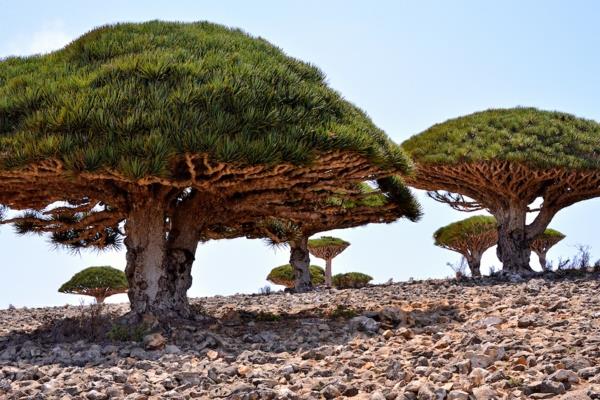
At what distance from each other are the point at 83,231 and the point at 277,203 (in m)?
3.58

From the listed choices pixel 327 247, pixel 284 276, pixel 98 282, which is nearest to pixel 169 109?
pixel 98 282

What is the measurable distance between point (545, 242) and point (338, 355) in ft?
81.2

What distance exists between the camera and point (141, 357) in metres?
7.06

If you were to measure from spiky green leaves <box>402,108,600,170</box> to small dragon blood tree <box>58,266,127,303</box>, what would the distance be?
13.5 m

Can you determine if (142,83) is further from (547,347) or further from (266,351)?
(547,347)

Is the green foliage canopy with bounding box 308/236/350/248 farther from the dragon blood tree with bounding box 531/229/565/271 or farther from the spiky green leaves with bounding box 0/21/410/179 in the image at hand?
the spiky green leaves with bounding box 0/21/410/179

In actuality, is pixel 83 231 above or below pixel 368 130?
below

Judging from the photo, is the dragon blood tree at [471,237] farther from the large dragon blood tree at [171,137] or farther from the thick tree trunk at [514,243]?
the large dragon blood tree at [171,137]

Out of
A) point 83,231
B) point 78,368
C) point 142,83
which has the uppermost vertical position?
point 142,83

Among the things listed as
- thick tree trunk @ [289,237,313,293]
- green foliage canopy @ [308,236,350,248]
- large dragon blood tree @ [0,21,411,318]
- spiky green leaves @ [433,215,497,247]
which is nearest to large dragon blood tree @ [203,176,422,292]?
thick tree trunk @ [289,237,313,293]

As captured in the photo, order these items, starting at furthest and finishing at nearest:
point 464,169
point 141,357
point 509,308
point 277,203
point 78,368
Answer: point 464,169 < point 277,203 < point 509,308 < point 141,357 < point 78,368

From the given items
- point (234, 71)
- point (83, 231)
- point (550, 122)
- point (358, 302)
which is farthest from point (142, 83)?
point (550, 122)

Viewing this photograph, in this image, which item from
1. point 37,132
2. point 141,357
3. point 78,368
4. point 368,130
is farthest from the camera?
point 368,130

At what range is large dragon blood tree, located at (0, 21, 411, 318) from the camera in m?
7.68
